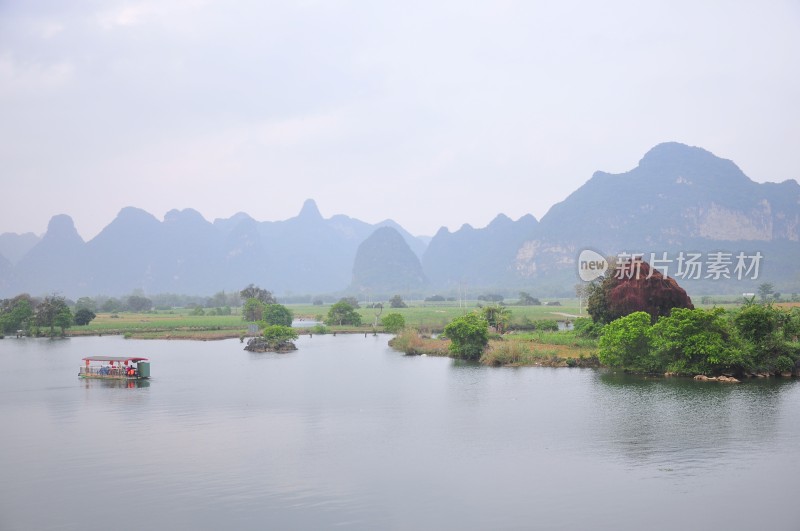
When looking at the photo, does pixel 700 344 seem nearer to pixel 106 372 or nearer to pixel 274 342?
pixel 106 372

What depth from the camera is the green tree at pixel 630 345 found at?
28.6 m

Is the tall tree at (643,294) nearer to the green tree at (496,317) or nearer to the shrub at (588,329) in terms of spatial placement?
the shrub at (588,329)

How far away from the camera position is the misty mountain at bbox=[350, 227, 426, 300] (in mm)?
190375

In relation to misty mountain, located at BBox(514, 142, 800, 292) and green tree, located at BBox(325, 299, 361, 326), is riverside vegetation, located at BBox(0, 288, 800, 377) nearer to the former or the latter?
green tree, located at BBox(325, 299, 361, 326)

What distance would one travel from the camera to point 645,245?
6083 inches

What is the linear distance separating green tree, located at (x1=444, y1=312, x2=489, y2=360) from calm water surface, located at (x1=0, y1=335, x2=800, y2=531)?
7.38m

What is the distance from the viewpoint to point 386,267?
7613 inches

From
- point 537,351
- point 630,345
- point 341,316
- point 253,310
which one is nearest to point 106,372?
point 537,351

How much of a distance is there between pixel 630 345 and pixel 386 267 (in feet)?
541

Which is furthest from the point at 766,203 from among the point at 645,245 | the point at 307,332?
the point at 307,332

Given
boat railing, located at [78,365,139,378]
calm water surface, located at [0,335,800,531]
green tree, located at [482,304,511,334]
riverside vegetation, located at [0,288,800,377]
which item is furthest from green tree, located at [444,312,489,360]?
boat railing, located at [78,365,139,378]

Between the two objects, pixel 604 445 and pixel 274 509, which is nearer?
pixel 274 509

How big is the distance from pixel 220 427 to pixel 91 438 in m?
3.49

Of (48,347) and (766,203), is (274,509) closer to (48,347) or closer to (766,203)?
(48,347)
